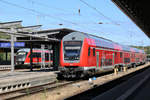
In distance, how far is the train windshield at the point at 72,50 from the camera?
51.1ft

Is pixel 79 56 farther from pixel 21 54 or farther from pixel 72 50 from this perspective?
pixel 21 54

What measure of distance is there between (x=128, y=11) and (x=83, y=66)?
17.4ft

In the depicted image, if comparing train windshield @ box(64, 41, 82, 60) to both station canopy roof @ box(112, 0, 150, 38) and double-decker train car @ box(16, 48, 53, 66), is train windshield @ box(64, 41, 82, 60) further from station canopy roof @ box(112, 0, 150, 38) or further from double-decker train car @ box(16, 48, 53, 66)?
double-decker train car @ box(16, 48, 53, 66)

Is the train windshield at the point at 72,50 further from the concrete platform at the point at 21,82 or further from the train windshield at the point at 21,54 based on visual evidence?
the train windshield at the point at 21,54

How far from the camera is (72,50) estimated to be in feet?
51.7

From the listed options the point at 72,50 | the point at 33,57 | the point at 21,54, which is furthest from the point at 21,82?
the point at 21,54

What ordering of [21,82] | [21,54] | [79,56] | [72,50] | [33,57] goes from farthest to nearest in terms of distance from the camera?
[21,54] < [33,57] < [72,50] < [79,56] < [21,82]

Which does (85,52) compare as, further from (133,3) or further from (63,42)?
(133,3)

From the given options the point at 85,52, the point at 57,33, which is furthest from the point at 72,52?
the point at 57,33

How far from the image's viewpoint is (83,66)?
15320 millimetres

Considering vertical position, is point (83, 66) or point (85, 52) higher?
point (85, 52)

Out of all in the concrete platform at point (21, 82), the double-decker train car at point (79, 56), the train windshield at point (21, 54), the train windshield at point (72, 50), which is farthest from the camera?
the train windshield at point (21, 54)

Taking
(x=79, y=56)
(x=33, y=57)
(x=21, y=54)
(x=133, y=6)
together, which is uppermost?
(x=133, y=6)

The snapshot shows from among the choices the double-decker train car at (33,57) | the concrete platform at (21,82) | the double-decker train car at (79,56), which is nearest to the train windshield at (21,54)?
the double-decker train car at (33,57)
